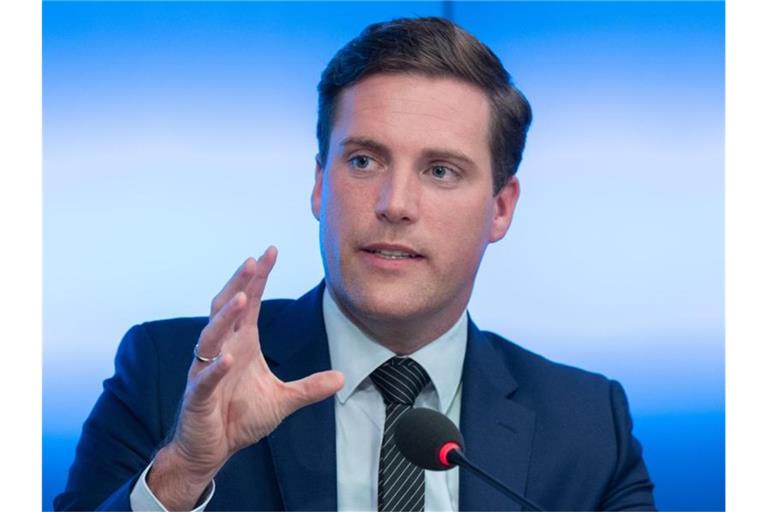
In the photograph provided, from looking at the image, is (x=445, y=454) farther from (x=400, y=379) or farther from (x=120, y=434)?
(x=120, y=434)

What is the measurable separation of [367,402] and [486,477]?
0.71 m

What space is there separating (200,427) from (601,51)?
2109mm

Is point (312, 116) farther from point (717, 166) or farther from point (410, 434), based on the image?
point (410, 434)

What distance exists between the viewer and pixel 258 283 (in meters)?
1.86

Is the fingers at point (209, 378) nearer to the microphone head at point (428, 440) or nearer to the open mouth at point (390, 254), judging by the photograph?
the microphone head at point (428, 440)

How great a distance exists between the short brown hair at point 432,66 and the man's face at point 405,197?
0.02 meters

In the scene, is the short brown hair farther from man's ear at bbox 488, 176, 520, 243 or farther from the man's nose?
the man's nose

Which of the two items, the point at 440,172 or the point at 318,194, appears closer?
the point at 440,172

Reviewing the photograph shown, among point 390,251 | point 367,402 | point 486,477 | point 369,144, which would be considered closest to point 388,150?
point 369,144

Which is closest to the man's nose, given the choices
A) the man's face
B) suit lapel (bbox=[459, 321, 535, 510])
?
the man's face

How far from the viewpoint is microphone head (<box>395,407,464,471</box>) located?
1.73 meters

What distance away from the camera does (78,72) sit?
11.1 ft

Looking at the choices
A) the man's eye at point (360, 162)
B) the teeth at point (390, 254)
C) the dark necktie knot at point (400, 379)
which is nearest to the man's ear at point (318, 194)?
the man's eye at point (360, 162)

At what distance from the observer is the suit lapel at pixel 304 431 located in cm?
226
